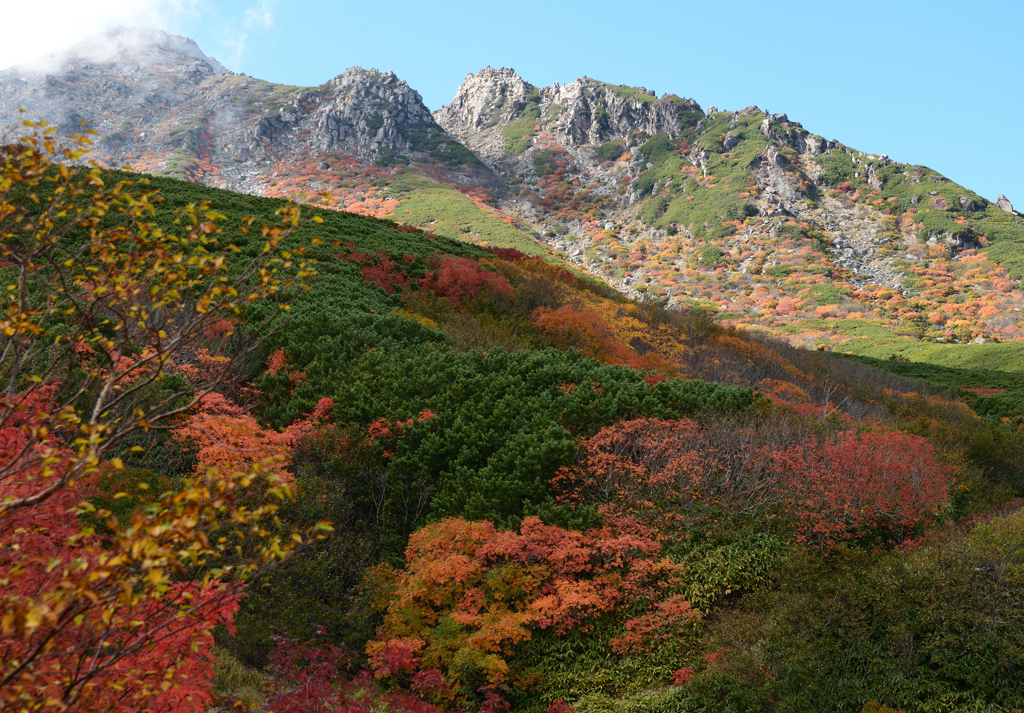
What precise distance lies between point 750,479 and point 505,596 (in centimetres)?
766

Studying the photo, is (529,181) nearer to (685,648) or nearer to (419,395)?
(419,395)

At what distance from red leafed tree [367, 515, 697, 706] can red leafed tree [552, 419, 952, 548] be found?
1.71 metres

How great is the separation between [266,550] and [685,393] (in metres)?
16.4

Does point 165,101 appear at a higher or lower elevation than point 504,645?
higher

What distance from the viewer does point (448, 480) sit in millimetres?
15961

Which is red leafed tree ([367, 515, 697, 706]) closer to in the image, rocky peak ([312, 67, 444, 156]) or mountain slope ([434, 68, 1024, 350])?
mountain slope ([434, 68, 1024, 350])

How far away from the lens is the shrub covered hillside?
14.8ft

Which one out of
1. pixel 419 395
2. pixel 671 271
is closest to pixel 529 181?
pixel 671 271

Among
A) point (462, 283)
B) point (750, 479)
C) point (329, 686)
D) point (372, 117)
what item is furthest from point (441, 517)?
point (372, 117)

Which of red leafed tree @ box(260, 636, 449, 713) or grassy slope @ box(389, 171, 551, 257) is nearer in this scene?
red leafed tree @ box(260, 636, 449, 713)

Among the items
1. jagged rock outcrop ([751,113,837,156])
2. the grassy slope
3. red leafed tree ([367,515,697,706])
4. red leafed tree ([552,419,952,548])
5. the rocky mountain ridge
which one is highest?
jagged rock outcrop ([751,113,837,156])

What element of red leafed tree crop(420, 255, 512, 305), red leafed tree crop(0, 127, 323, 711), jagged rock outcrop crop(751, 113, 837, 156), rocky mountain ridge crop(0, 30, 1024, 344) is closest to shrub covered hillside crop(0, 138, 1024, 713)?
red leafed tree crop(0, 127, 323, 711)

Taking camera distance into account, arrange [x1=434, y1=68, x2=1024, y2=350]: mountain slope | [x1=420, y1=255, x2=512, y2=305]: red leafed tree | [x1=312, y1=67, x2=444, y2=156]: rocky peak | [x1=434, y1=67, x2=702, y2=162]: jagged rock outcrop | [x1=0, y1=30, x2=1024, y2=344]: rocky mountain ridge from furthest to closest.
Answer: [x1=434, y1=67, x2=702, y2=162]: jagged rock outcrop → [x1=312, y1=67, x2=444, y2=156]: rocky peak → [x1=0, y1=30, x2=1024, y2=344]: rocky mountain ridge → [x1=434, y1=68, x2=1024, y2=350]: mountain slope → [x1=420, y1=255, x2=512, y2=305]: red leafed tree

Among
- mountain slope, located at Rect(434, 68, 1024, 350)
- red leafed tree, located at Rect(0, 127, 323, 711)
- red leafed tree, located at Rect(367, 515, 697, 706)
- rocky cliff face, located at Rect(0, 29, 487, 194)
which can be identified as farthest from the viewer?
rocky cliff face, located at Rect(0, 29, 487, 194)
